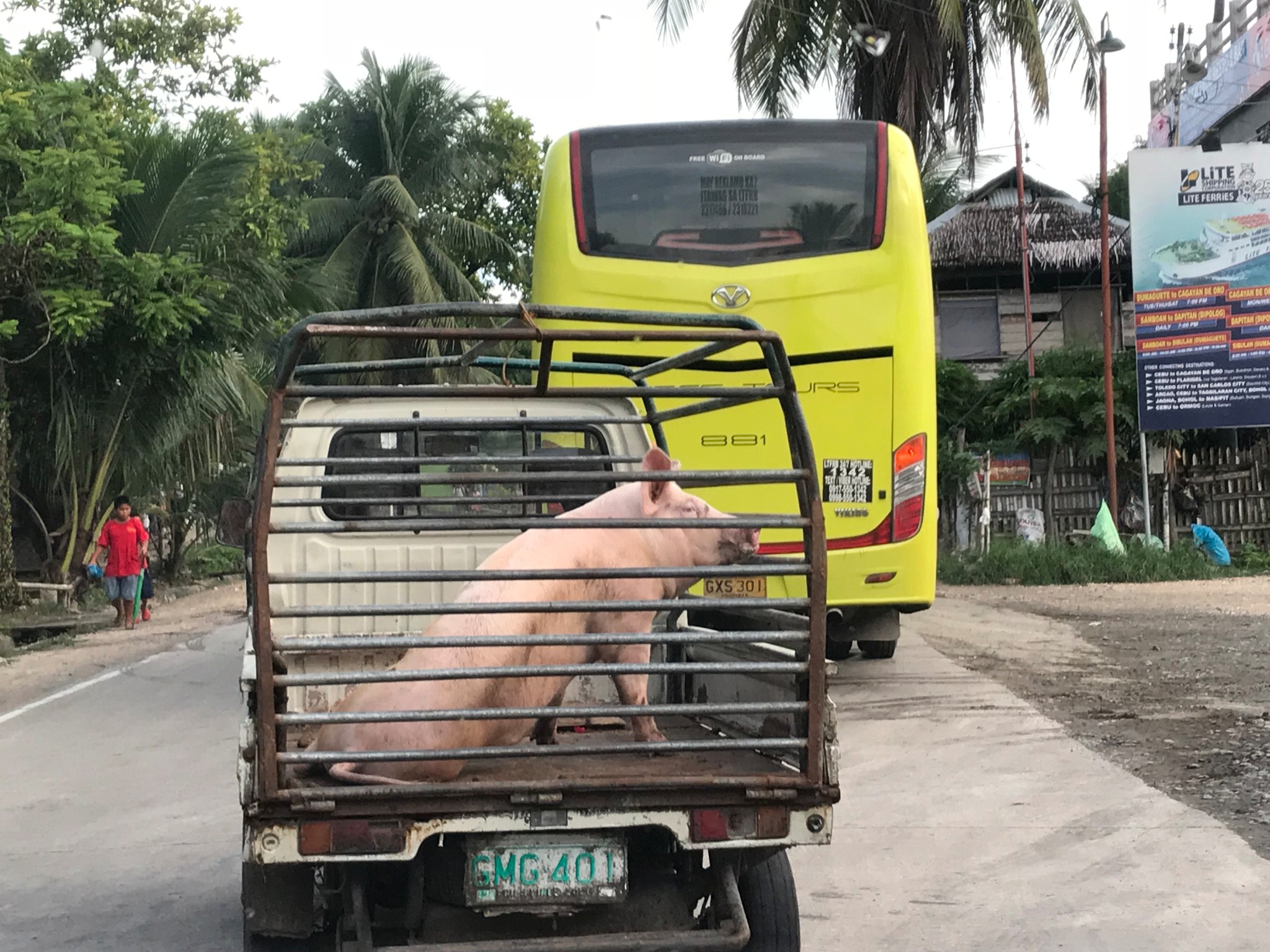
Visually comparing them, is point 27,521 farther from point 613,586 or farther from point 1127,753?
point 613,586

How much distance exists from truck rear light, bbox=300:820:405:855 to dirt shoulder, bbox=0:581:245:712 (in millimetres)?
9219

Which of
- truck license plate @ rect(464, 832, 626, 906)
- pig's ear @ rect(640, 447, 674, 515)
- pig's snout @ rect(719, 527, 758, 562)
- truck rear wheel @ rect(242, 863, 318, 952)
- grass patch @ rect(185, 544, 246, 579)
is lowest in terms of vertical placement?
grass patch @ rect(185, 544, 246, 579)

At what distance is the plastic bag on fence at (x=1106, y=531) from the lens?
72.1ft

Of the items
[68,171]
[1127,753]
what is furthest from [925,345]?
[68,171]

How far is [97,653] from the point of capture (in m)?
16.4

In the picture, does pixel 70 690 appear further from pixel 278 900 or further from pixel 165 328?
pixel 278 900

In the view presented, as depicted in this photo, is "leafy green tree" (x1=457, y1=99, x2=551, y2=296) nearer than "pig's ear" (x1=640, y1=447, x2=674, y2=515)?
No

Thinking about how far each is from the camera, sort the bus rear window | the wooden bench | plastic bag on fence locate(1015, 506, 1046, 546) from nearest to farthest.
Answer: the bus rear window
the wooden bench
plastic bag on fence locate(1015, 506, 1046, 546)

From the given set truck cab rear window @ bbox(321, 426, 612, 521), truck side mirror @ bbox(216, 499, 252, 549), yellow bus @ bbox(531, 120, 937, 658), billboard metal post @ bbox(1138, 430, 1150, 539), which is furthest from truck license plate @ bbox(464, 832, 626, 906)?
billboard metal post @ bbox(1138, 430, 1150, 539)

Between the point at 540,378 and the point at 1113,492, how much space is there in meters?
20.2

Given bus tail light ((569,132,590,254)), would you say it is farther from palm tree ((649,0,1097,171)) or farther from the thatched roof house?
the thatched roof house

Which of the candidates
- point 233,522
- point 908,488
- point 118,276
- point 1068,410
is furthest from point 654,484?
point 1068,410

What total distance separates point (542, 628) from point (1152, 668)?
9068mm

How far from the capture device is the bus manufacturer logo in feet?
33.8
